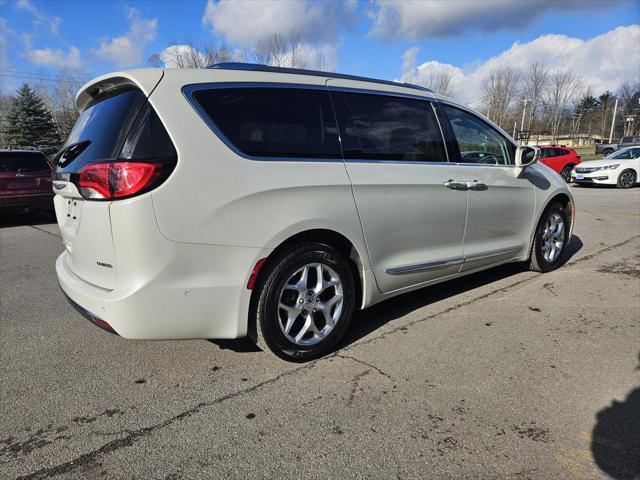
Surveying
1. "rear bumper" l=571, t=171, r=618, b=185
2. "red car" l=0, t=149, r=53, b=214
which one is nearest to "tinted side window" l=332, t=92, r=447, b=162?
"red car" l=0, t=149, r=53, b=214

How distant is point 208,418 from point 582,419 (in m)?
2.03

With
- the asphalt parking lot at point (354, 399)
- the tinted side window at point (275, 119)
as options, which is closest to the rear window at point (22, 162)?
the asphalt parking lot at point (354, 399)

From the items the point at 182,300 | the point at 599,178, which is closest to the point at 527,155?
the point at 182,300

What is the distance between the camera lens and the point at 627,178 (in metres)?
16.1

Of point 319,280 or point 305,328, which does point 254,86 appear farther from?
point 305,328

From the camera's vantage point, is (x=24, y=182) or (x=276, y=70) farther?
(x=24, y=182)

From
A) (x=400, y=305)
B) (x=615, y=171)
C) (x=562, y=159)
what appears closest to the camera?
(x=400, y=305)

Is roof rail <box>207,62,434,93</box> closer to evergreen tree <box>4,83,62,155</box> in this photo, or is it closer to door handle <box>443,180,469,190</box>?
door handle <box>443,180,469,190</box>

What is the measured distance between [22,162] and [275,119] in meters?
8.40

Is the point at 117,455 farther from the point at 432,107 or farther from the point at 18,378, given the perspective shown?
the point at 432,107

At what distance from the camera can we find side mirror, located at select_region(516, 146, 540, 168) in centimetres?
448

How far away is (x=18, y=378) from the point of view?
2.83 metres

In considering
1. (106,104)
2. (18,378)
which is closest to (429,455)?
(18,378)

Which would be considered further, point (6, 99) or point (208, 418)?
point (6, 99)
